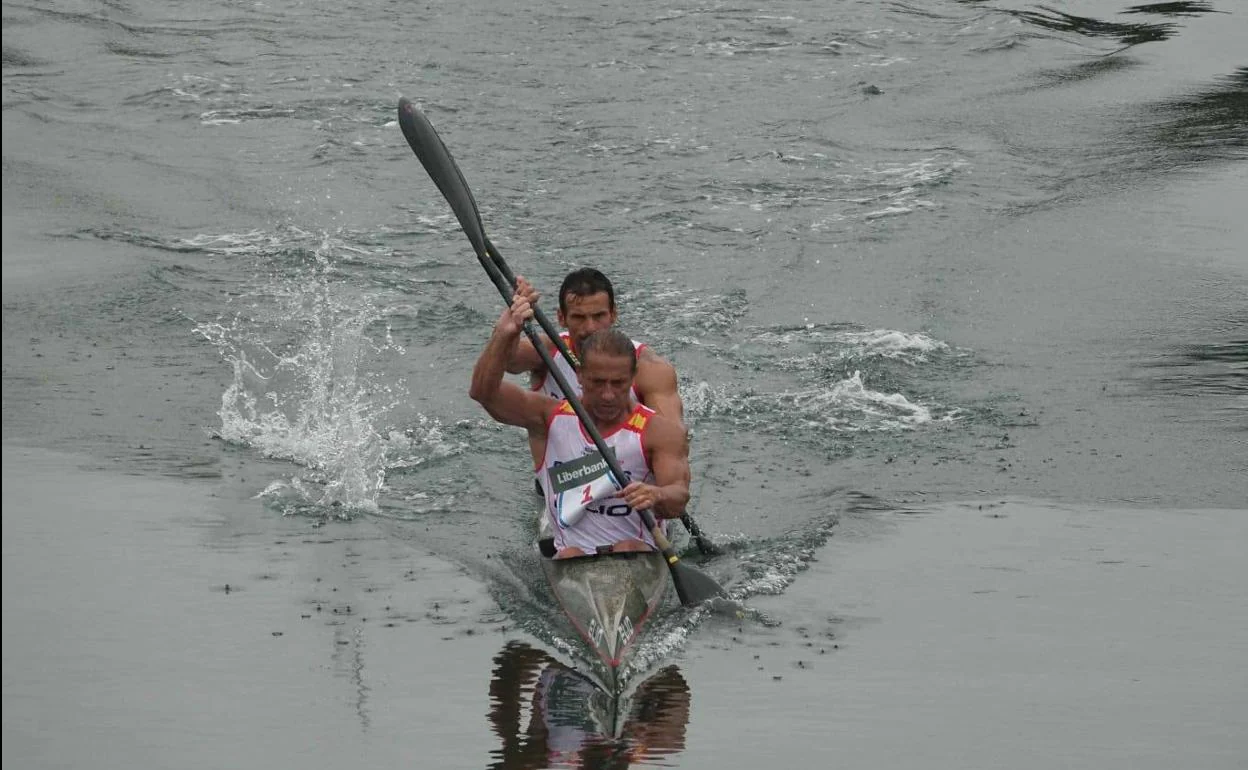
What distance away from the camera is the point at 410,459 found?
35.7 feet

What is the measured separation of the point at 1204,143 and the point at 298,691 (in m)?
12.0

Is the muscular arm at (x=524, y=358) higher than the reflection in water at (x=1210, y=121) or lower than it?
lower

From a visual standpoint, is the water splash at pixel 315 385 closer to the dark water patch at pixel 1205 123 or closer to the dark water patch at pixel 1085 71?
the dark water patch at pixel 1205 123

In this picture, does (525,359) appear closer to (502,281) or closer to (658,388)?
(502,281)

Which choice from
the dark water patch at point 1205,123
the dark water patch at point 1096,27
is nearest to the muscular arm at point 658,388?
the dark water patch at point 1205,123

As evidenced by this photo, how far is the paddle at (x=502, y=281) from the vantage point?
8.32 metres

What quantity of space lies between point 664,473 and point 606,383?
55cm

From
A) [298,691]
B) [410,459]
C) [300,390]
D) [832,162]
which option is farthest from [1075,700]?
[832,162]

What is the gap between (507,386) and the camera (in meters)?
8.54

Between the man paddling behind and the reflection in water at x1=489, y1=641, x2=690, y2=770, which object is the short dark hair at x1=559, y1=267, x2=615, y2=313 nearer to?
the man paddling behind

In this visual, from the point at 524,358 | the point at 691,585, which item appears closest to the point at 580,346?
the point at 524,358

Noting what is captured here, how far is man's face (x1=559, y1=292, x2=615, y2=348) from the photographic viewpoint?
28.4 ft

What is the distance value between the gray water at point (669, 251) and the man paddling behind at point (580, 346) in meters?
Answer: 0.95

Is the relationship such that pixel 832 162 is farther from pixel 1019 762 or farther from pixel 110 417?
pixel 1019 762
